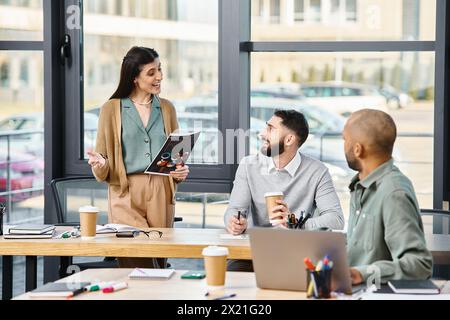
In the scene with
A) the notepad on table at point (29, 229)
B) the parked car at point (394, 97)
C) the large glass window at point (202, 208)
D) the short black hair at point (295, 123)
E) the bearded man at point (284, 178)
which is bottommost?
the large glass window at point (202, 208)

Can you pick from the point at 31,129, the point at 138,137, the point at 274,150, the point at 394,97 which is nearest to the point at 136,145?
the point at 138,137

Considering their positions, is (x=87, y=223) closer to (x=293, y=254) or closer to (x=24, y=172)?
(x=293, y=254)

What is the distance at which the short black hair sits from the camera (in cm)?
473

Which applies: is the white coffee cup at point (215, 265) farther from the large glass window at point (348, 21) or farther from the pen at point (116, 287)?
the large glass window at point (348, 21)

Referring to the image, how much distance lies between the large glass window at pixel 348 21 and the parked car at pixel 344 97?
312mm

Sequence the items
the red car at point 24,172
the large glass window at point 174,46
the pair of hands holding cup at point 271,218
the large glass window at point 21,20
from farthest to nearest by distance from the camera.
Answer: the red car at point 24,172, the large glass window at point 21,20, the large glass window at point 174,46, the pair of hands holding cup at point 271,218

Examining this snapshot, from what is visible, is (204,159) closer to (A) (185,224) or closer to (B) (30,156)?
(A) (185,224)

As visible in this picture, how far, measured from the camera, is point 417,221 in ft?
10.4

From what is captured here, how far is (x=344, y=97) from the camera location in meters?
5.88

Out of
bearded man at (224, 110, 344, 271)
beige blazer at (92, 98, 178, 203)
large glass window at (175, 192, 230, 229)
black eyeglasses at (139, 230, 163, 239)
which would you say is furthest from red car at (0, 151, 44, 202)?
bearded man at (224, 110, 344, 271)

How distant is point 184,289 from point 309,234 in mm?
546

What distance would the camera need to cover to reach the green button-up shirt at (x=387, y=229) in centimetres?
313

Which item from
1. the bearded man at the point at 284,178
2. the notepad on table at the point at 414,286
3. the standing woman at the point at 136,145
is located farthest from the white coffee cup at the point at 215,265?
the standing woman at the point at 136,145

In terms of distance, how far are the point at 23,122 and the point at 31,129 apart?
0.08m
